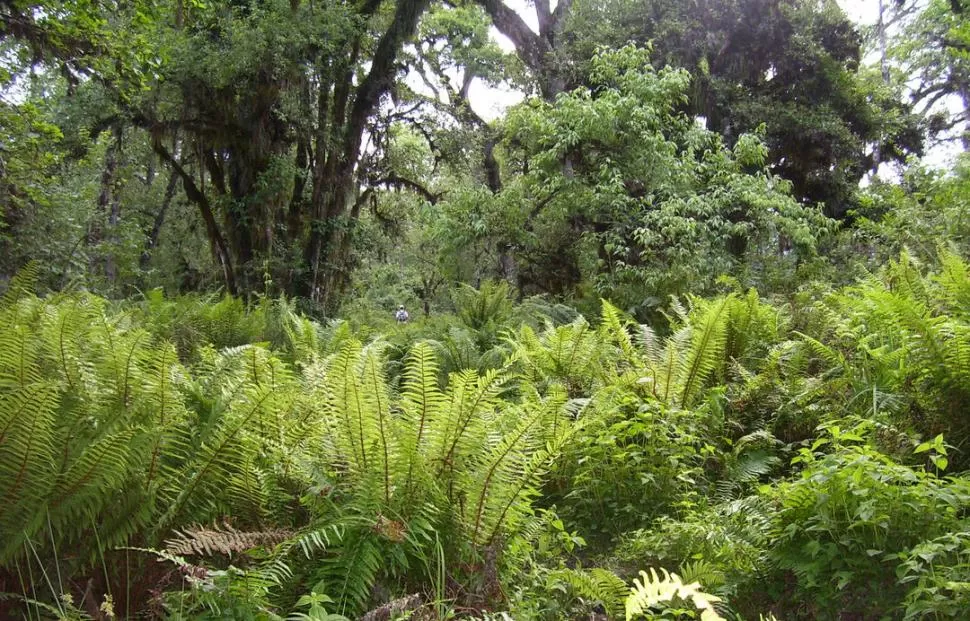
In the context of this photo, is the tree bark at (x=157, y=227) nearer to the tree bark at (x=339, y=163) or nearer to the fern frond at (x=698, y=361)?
the tree bark at (x=339, y=163)

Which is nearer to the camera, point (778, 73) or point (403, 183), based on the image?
point (778, 73)

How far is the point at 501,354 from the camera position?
621 cm

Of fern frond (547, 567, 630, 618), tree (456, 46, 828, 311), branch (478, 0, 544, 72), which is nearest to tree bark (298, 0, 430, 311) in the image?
branch (478, 0, 544, 72)

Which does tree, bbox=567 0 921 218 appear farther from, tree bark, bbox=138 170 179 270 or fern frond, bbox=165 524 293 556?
fern frond, bbox=165 524 293 556

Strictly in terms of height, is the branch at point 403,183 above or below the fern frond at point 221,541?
above

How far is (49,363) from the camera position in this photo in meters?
2.49

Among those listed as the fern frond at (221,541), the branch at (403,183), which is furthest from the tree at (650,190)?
the fern frond at (221,541)

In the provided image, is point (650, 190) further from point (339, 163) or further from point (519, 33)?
point (339, 163)

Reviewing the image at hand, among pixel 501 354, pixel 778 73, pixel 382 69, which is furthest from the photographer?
pixel 778 73

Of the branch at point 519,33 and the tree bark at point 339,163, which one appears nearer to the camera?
the tree bark at point 339,163

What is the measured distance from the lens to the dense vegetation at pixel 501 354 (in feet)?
6.65

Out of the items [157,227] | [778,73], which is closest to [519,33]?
[778,73]

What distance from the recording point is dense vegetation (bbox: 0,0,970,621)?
2027 mm

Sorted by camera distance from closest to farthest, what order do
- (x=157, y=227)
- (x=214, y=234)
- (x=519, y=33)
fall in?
(x=214, y=234) → (x=519, y=33) → (x=157, y=227)
